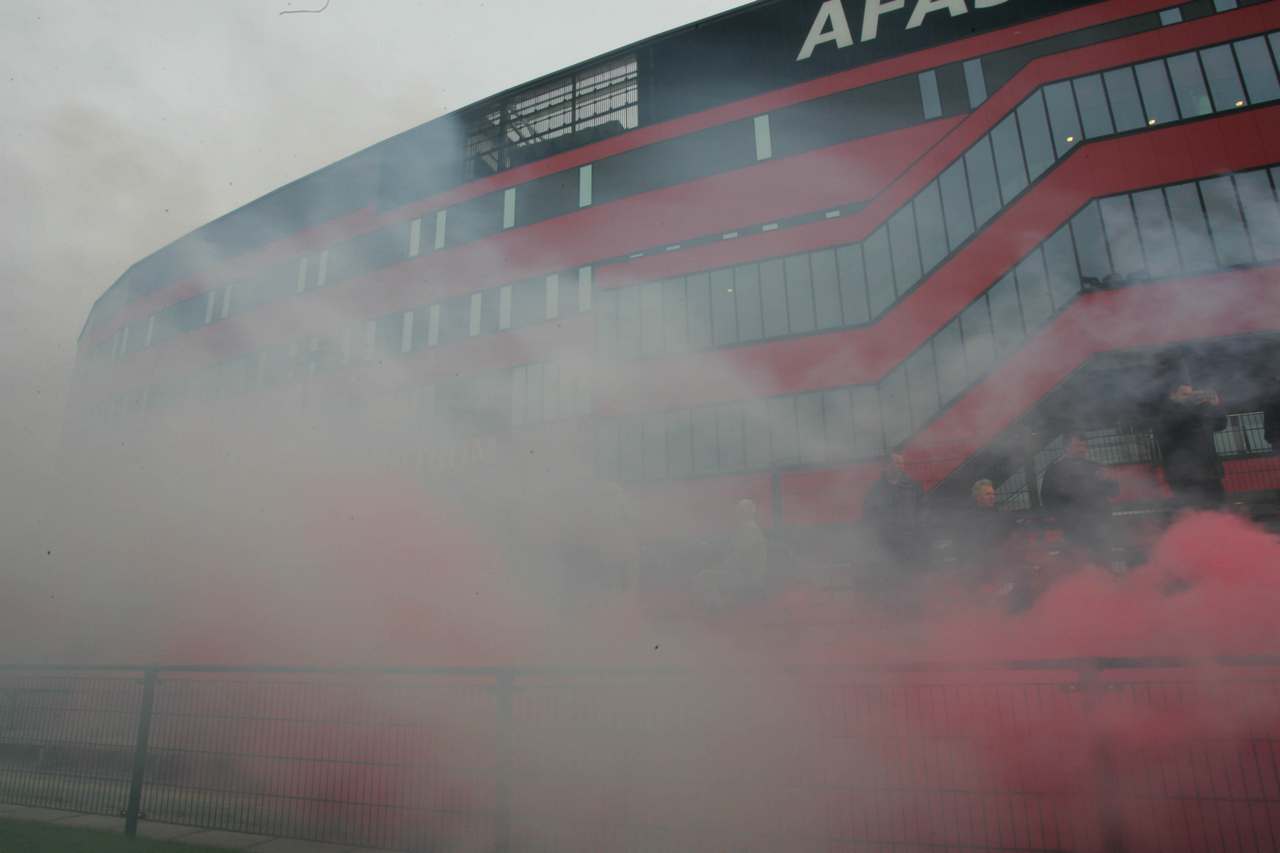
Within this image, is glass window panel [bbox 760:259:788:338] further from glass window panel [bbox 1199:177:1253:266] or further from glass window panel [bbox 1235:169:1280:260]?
glass window panel [bbox 1235:169:1280:260]

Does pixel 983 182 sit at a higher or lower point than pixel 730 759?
higher

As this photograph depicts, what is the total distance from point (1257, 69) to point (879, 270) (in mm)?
6549

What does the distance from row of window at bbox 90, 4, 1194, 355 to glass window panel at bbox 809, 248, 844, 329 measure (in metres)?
0.34

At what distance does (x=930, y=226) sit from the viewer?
13672 millimetres

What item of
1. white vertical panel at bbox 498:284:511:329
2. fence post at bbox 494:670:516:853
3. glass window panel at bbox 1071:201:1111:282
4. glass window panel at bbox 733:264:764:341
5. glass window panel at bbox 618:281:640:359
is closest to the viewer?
fence post at bbox 494:670:516:853

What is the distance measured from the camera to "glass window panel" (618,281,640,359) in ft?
50.1

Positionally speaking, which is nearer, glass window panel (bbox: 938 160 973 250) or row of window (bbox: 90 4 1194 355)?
glass window panel (bbox: 938 160 973 250)

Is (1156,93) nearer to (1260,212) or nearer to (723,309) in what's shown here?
(1260,212)

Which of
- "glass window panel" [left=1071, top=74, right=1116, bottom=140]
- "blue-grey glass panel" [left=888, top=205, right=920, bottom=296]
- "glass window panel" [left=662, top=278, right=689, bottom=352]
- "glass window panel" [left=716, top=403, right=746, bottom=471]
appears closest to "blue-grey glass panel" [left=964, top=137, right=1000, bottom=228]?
"blue-grey glass panel" [left=888, top=205, right=920, bottom=296]

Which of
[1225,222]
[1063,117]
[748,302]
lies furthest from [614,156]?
[1225,222]

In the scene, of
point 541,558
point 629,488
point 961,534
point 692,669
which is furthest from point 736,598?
point 629,488

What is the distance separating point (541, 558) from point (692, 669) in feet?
16.2

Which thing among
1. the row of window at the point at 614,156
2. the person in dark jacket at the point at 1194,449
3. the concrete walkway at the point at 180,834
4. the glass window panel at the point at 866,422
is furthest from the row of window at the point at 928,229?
the concrete walkway at the point at 180,834

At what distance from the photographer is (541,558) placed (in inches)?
296
